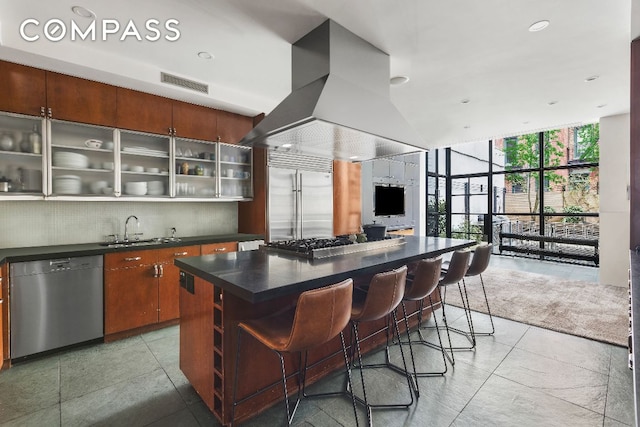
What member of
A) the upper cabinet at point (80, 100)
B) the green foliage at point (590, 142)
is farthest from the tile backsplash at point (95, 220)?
the green foliage at point (590, 142)

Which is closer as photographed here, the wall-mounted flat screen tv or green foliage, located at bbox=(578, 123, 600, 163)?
the wall-mounted flat screen tv

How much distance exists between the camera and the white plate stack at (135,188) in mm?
3479

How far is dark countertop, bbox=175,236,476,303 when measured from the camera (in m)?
1.55

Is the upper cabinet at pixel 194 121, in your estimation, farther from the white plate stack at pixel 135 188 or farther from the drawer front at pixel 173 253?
the drawer front at pixel 173 253

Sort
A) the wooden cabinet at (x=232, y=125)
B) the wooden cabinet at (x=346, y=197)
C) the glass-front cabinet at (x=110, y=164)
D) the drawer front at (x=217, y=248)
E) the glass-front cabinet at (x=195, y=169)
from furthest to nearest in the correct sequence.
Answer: the wooden cabinet at (x=346, y=197) < the wooden cabinet at (x=232, y=125) < the glass-front cabinet at (x=195, y=169) < the drawer front at (x=217, y=248) < the glass-front cabinet at (x=110, y=164)

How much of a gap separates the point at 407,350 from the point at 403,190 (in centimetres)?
440

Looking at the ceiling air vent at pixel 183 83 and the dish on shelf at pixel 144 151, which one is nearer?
the ceiling air vent at pixel 183 83

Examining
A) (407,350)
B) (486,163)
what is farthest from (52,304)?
(486,163)

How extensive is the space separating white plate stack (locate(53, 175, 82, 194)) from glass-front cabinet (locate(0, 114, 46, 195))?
118 mm

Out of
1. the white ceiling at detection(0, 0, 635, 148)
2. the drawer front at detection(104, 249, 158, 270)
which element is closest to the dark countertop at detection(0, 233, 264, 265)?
the drawer front at detection(104, 249, 158, 270)

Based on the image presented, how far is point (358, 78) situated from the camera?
263 centimetres

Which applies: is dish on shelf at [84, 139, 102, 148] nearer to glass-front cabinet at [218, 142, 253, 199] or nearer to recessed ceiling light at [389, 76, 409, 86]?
glass-front cabinet at [218, 142, 253, 199]

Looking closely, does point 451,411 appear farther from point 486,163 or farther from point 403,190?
point 486,163

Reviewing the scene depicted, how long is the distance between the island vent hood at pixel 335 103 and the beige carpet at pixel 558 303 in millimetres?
2521
